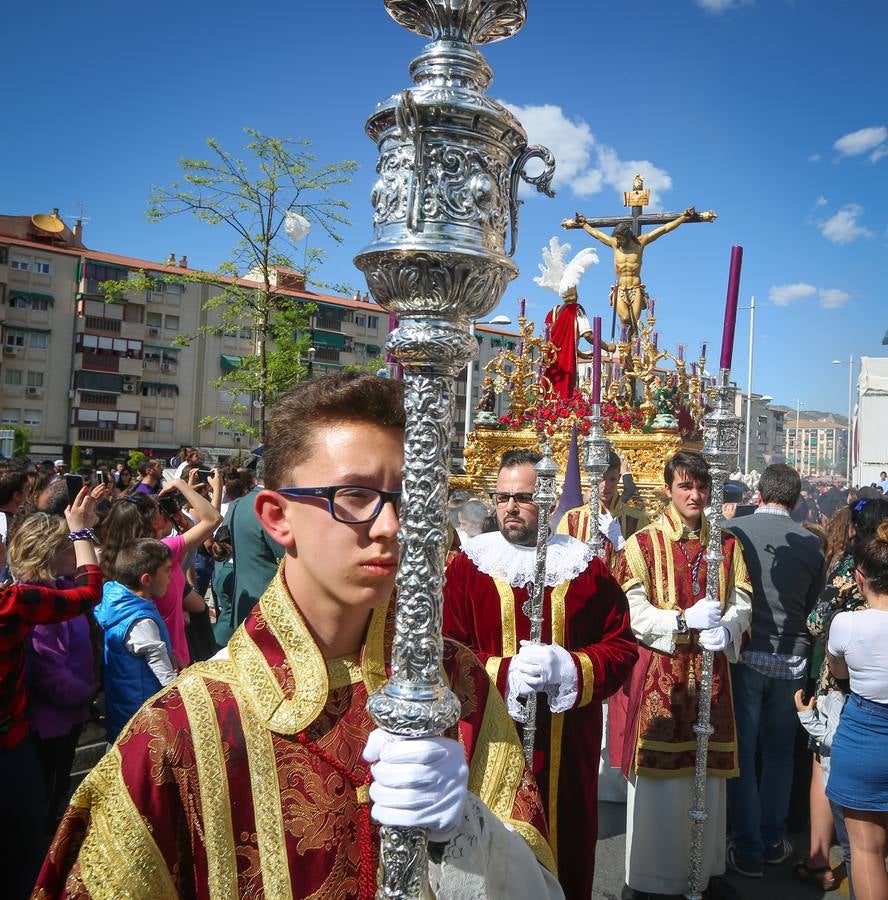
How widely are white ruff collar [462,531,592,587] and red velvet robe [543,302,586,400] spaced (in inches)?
395

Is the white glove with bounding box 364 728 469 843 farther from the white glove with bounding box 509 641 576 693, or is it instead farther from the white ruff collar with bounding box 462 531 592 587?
the white ruff collar with bounding box 462 531 592 587

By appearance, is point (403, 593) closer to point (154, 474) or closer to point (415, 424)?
point (415, 424)

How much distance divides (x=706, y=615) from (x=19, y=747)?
3197mm

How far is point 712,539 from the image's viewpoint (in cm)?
379

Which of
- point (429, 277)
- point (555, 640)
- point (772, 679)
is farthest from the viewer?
point (772, 679)

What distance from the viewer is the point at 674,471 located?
185 inches

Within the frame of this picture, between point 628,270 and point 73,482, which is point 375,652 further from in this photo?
point 628,270

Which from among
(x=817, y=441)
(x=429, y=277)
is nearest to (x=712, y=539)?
(x=429, y=277)

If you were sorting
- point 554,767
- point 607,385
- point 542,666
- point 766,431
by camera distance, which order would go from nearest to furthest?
point 542,666 → point 554,767 → point 607,385 → point 766,431

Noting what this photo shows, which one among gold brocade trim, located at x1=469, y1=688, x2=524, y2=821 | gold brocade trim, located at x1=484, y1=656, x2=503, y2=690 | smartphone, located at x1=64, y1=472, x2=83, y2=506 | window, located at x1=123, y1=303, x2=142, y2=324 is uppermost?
window, located at x1=123, y1=303, x2=142, y2=324

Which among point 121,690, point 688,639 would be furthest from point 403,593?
point 688,639

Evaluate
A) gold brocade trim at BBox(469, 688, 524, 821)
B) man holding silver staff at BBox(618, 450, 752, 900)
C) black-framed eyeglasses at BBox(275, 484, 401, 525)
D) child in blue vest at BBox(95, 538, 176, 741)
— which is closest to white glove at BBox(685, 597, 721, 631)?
man holding silver staff at BBox(618, 450, 752, 900)

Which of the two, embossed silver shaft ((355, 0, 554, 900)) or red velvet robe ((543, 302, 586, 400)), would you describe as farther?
red velvet robe ((543, 302, 586, 400))

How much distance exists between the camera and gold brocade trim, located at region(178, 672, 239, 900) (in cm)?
144
